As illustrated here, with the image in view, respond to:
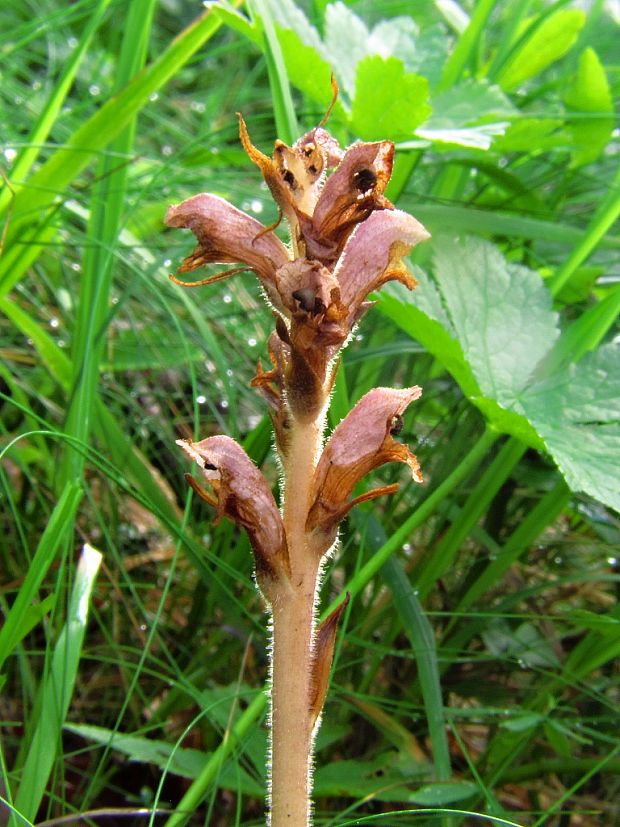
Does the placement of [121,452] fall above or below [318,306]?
below

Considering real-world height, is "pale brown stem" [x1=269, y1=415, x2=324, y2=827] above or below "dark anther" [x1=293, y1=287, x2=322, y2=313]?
below

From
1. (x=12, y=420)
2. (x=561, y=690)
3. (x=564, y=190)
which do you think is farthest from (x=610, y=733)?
(x=12, y=420)

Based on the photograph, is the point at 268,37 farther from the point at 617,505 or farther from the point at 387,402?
the point at 617,505

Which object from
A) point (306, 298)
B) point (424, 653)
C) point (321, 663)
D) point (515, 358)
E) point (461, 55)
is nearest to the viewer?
point (306, 298)

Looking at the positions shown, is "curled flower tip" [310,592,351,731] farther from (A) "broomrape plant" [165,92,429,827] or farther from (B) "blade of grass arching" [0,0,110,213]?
(B) "blade of grass arching" [0,0,110,213]

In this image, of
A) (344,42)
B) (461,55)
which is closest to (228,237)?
(344,42)

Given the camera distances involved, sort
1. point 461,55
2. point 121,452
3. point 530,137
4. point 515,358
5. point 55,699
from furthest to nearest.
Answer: point 461,55
point 530,137
point 121,452
point 515,358
point 55,699

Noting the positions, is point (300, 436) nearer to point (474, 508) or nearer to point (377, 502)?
point (474, 508)

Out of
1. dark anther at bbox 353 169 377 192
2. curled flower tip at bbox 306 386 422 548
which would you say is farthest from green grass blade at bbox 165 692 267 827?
dark anther at bbox 353 169 377 192
